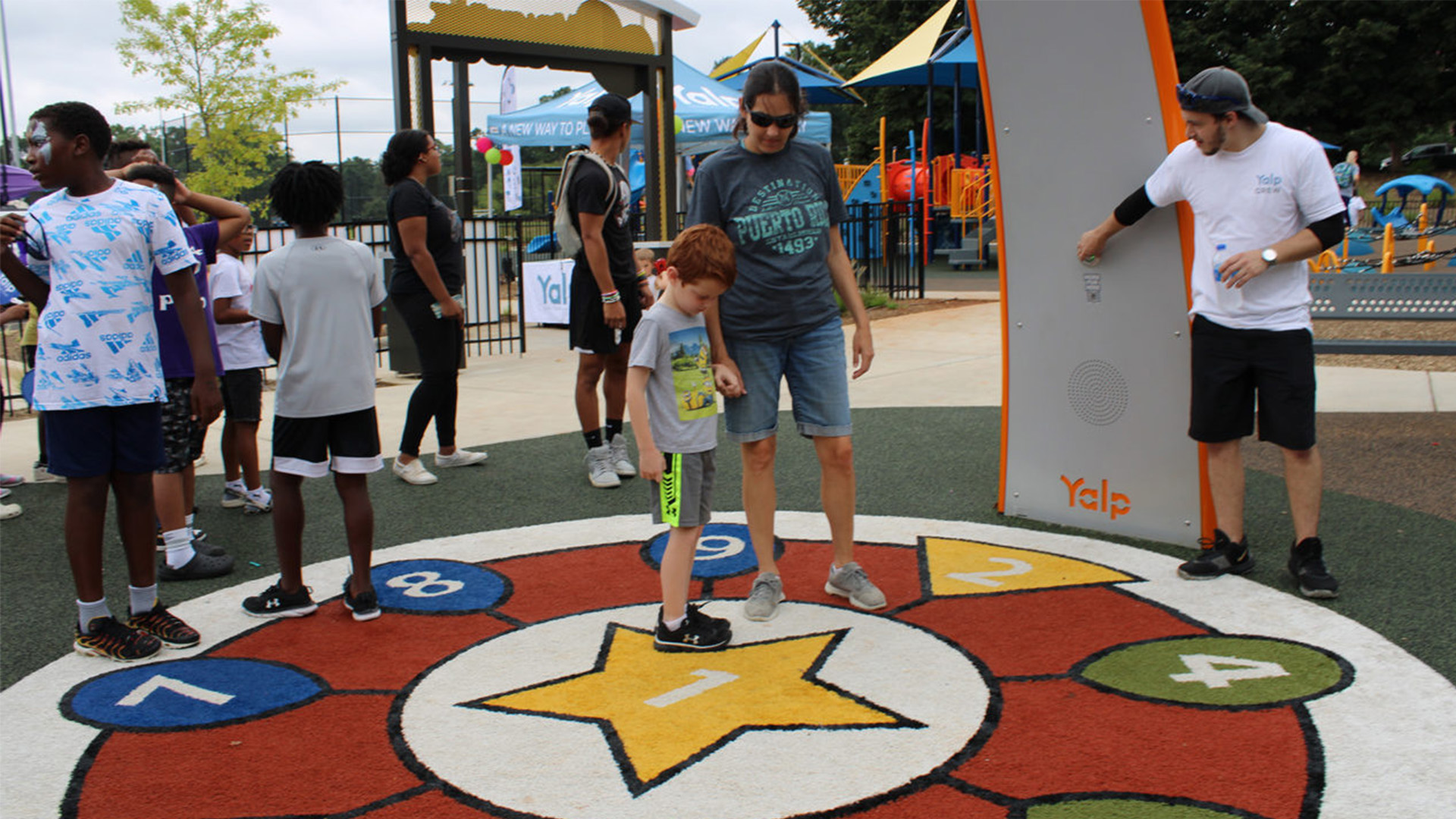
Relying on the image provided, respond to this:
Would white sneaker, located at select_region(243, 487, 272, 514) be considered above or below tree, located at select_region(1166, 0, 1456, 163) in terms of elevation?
below

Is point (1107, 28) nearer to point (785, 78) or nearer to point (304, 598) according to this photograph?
point (785, 78)

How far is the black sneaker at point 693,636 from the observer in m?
3.62

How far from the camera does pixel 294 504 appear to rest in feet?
13.1

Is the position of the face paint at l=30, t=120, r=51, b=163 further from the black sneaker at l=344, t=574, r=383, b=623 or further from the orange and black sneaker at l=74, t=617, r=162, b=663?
the black sneaker at l=344, t=574, r=383, b=623

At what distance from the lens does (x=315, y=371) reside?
390 centimetres

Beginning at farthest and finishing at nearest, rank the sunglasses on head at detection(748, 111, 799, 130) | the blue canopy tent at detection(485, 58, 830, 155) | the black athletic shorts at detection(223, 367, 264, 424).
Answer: the blue canopy tent at detection(485, 58, 830, 155)
the black athletic shorts at detection(223, 367, 264, 424)
the sunglasses on head at detection(748, 111, 799, 130)

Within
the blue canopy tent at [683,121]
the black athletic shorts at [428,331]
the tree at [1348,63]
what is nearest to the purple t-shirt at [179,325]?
the black athletic shorts at [428,331]

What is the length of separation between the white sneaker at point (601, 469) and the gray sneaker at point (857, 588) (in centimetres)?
215

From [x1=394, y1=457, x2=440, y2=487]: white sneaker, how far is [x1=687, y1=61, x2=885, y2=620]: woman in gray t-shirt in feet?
8.71

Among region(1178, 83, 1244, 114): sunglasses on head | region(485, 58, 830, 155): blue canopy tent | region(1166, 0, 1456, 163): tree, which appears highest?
region(1166, 0, 1456, 163): tree

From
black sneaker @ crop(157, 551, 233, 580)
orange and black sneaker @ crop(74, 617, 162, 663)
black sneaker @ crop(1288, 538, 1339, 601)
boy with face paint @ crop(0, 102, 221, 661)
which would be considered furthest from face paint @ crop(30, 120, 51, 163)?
black sneaker @ crop(1288, 538, 1339, 601)

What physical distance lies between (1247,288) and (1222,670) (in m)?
1.44

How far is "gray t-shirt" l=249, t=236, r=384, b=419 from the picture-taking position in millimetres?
3895

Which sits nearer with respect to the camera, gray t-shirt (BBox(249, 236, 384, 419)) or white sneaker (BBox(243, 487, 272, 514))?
gray t-shirt (BBox(249, 236, 384, 419))
